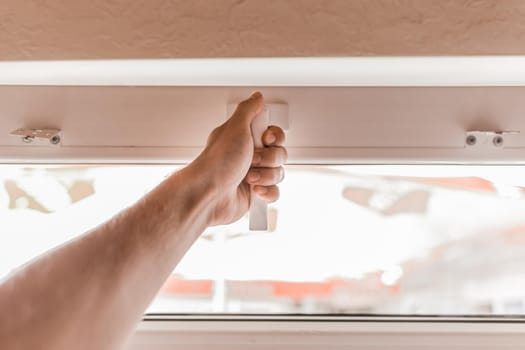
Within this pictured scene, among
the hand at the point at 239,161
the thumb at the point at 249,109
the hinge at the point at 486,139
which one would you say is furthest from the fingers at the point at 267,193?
the hinge at the point at 486,139

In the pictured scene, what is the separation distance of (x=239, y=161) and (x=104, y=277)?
24 cm

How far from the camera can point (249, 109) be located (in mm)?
605

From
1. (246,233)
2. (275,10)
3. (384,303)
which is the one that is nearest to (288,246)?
(246,233)

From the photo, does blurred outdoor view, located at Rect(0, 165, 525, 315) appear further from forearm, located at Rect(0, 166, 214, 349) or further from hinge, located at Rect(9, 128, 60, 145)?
forearm, located at Rect(0, 166, 214, 349)

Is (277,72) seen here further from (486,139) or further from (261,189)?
(486,139)

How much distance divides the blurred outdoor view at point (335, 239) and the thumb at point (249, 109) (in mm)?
148

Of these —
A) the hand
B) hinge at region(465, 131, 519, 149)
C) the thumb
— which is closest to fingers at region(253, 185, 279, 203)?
the hand

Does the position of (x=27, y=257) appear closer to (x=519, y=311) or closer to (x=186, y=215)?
(x=186, y=215)

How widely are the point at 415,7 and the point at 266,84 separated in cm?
22

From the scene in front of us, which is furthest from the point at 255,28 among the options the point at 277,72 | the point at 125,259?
the point at 125,259

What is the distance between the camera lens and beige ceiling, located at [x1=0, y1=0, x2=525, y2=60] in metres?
0.54

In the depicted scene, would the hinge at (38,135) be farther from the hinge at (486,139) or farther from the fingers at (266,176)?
the hinge at (486,139)

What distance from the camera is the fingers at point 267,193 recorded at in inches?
26.3

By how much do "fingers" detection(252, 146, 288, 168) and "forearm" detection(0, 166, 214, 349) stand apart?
0.38 feet
